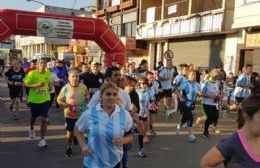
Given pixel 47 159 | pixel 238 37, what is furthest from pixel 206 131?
pixel 238 37

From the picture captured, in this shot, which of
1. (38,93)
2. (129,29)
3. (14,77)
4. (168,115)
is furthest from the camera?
(129,29)

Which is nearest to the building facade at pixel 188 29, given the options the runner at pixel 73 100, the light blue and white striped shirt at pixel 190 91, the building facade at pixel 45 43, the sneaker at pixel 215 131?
the sneaker at pixel 215 131

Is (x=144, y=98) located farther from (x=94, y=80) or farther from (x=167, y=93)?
(x=167, y=93)

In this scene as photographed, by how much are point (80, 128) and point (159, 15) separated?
28604 mm

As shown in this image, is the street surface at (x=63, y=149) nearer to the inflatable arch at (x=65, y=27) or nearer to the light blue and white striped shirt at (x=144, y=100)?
the light blue and white striped shirt at (x=144, y=100)

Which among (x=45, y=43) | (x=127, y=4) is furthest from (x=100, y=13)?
(x=45, y=43)

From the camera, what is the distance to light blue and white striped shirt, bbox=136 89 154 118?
9.31m

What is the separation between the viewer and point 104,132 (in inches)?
169

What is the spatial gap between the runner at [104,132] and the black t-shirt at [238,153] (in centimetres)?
164

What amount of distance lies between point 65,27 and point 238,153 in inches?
565

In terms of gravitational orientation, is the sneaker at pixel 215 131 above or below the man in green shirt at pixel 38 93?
below

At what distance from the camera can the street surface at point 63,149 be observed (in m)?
7.88

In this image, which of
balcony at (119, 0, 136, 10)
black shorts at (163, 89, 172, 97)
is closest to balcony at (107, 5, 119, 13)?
balcony at (119, 0, 136, 10)

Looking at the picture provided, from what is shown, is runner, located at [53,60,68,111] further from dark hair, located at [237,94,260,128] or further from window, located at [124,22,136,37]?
window, located at [124,22,136,37]
